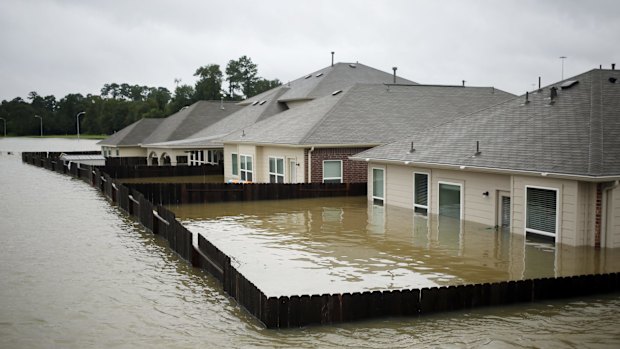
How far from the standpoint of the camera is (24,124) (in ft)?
586

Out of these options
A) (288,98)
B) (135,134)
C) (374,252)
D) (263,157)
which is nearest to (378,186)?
(263,157)

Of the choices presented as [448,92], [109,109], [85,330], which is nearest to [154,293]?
[85,330]

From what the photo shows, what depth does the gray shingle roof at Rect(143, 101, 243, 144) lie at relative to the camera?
57500 millimetres

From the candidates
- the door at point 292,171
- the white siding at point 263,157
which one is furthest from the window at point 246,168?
the door at point 292,171

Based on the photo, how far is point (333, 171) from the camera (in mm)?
32625

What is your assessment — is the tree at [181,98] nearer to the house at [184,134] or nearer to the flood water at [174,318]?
the house at [184,134]

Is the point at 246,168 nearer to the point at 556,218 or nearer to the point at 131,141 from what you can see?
the point at 556,218

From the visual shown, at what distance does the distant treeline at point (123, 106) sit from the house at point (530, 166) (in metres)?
85.4

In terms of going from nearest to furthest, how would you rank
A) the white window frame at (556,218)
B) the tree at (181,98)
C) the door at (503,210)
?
the white window frame at (556,218)
the door at (503,210)
the tree at (181,98)

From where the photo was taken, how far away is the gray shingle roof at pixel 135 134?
62.7m

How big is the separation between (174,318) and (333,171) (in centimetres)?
2128

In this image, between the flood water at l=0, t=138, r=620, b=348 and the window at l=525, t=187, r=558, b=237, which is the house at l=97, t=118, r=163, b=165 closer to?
the flood water at l=0, t=138, r=620, b=348

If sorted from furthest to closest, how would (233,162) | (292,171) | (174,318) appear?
(233,162) → (292,171) → (174,318)

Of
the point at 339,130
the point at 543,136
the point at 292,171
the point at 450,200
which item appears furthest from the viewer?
the point at 292,171
